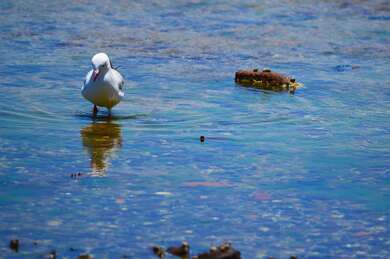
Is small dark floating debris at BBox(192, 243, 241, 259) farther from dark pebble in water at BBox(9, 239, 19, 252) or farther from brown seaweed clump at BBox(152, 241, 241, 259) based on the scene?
dark pebble in water at BBox(9, 239, 19, 252)

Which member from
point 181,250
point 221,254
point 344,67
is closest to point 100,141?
point 181,250

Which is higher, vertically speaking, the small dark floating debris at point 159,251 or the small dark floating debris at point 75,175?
the small dark floating debris at point 75,175

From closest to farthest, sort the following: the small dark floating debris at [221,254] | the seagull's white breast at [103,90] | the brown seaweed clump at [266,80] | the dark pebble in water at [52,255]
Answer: the small dark floating debris at [221,254] < the dark pebble in water at [52,255] < the seagull's white breast at [103,90] < the brown seaweed clump at [266,80]

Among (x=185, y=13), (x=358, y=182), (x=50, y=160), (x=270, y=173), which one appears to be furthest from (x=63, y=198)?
(x=185, y=13)

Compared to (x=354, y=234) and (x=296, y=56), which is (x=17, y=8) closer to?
(x=296, y=56)

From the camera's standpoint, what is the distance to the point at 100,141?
30.8 ft

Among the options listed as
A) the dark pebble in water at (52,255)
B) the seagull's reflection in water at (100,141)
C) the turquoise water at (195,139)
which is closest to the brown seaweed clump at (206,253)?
the turquoise water at (195,139)

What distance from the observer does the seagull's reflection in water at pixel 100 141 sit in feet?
27.6

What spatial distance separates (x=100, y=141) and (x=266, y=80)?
3.41 metres

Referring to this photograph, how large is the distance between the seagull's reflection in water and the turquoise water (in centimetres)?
3

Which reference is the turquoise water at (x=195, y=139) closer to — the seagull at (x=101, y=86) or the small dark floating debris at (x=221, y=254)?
the seagull at (x=101, y=86)

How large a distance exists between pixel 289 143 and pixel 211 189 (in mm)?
1826

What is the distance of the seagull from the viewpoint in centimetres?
1030

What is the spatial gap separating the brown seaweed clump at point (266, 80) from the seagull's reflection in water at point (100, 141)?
2.53m
